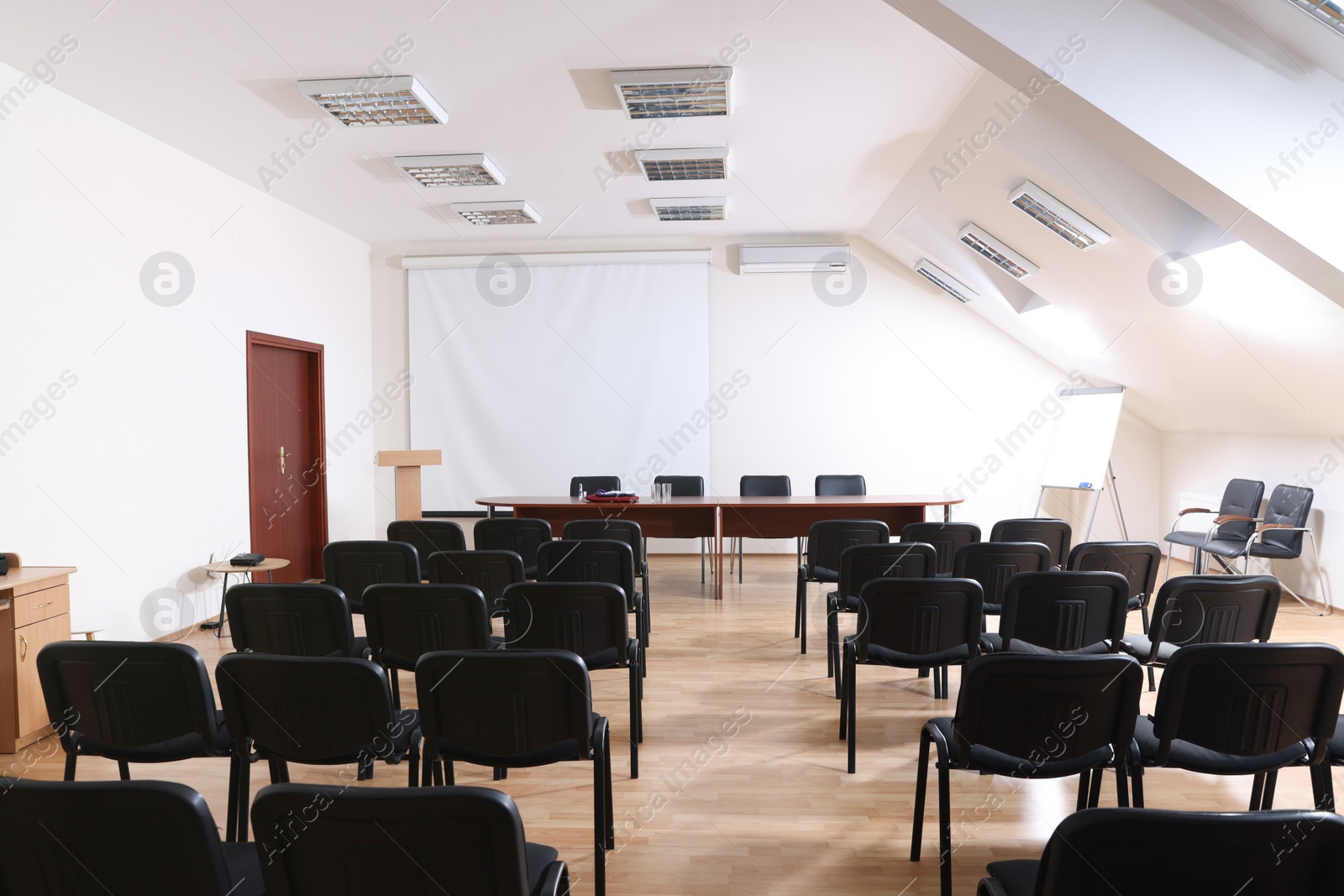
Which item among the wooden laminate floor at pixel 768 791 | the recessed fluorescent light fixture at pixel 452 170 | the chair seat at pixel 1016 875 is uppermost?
the recessed fluorescent light fixture at pixel 452 170

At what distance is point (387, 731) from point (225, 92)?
4.13 m

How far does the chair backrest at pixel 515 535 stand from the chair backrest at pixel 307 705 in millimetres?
2696

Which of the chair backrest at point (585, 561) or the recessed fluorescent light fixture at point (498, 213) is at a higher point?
the recessed fluorescent light fixture at point (498, 213)

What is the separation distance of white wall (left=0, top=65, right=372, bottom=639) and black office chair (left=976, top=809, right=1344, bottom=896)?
506 cm

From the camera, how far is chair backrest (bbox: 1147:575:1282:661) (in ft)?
10.4

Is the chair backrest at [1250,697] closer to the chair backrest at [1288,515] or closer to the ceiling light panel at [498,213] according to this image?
the chair backrest at [1288,515]

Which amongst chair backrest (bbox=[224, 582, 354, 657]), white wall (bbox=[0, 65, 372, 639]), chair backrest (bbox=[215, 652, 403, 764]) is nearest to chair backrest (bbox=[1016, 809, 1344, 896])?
chair backrest (bbox=[215, 652, 403, 764])

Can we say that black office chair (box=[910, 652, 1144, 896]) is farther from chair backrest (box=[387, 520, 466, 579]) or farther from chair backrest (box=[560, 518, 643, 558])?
chair backrest (box=[387, 520, 466, 579])

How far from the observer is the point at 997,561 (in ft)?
13.3

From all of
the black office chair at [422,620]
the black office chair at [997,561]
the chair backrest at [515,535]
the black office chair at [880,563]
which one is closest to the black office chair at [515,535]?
the chair backrest at [515,535]

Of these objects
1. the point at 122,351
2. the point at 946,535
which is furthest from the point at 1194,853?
the point at 122,351

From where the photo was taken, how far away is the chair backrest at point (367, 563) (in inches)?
159

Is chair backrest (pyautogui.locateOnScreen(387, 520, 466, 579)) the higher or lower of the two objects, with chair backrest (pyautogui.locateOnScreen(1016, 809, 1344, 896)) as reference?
higher

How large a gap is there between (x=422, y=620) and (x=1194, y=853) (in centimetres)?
263
